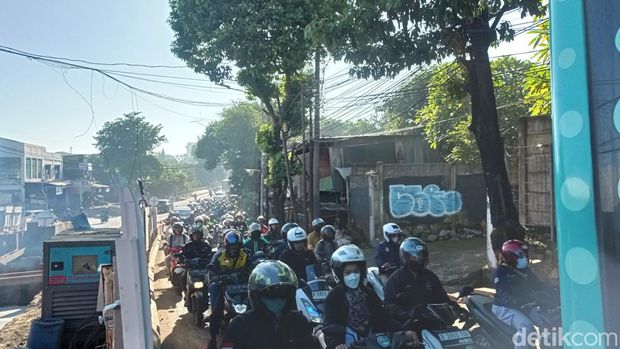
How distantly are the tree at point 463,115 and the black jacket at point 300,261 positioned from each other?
361 inches

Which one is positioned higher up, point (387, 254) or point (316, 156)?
point (316, 156)

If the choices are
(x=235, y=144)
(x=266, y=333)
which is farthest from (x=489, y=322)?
(x=235, y=144)

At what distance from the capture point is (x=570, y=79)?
1.81m

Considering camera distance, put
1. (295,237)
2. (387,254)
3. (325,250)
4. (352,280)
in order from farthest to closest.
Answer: (325,250), (387,254), (295,237), (352,280)

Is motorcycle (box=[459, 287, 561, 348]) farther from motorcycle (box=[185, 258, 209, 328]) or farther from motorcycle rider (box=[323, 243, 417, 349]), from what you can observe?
motorcycle (box=[185, 258, 209, 328])

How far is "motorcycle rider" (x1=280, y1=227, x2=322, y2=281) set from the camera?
7797 mm

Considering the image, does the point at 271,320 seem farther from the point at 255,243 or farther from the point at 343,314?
the point at 255,243

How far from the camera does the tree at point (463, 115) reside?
17500 millimetres

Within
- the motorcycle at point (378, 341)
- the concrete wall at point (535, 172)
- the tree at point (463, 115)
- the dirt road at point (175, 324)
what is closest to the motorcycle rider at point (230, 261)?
the dirt road at point (175, 324)

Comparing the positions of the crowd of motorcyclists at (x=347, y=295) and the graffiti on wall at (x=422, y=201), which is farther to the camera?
the graffiti on wall at (x=422, y=201)

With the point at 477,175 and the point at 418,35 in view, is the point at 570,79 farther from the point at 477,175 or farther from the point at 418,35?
the point at 477,175

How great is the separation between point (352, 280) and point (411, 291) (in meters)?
0.90

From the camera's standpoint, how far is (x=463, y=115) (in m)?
20.6

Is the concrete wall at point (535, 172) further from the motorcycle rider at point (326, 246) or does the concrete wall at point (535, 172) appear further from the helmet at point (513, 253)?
the helmet at point (513, 253)
